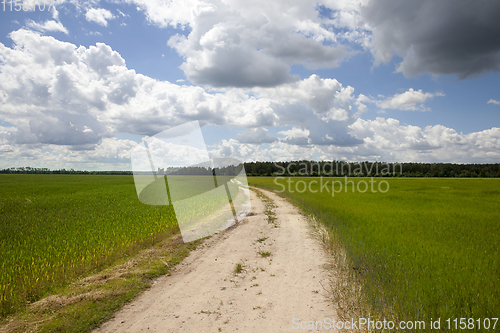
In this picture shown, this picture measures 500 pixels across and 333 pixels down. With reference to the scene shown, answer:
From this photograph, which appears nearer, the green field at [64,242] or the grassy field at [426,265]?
the grassy field at [426,265]

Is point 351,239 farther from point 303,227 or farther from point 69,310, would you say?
point 69,310

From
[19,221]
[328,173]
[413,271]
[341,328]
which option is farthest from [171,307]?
[328,173]

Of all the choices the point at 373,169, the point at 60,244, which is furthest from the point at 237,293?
the point at 373,169

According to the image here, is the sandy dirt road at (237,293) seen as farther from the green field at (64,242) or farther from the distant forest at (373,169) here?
the distant forest at (373,169)

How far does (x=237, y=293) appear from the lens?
5535mm

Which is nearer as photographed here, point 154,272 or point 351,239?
point 154,272

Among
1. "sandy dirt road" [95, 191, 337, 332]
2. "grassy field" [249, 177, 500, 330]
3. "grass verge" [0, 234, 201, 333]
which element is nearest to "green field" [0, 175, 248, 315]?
"grass verge" [0, 234, 201, 333]

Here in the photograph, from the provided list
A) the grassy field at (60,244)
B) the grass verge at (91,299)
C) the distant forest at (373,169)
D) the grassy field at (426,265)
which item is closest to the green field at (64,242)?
the grassy field at (60,244)

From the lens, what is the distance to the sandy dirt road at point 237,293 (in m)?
4.37

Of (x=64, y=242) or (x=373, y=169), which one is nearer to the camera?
(x=64, y=242)

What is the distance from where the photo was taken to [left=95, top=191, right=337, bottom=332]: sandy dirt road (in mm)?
4367

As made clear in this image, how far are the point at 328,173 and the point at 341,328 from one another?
125 metres

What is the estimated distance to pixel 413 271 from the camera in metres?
6.20

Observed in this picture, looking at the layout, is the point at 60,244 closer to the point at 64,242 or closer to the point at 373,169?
the point at 64,242
